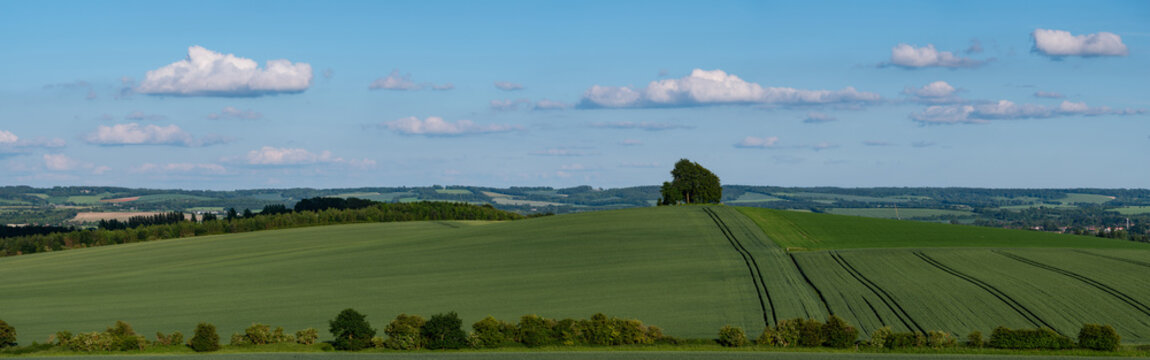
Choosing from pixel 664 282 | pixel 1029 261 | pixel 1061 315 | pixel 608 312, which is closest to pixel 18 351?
pixel 608 312

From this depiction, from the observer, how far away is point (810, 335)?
44438mm

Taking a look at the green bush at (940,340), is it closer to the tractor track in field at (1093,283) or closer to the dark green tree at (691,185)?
the tractor track in field at (1093,283)

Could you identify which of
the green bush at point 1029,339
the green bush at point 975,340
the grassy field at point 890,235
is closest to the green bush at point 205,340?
the green bush at point 975,340

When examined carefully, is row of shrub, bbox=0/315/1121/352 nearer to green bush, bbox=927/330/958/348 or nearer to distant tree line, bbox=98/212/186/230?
green bush, bbox=927/330/958/348

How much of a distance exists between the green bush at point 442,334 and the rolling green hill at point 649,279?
955 centimetres

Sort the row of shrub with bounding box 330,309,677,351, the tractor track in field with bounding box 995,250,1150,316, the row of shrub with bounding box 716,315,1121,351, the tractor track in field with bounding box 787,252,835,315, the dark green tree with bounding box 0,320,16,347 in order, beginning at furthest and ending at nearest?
1. the tractor track in field with bounding box 787,252,835,315
2. the tractor track in field with bounding box 995,250,1150,316
3. the dark green tree with bounding box 0,320,16,347
4. the row of shrub with bounding box 330,309,677,351
5. the row of shrub with bounding box 716,315,1121,351

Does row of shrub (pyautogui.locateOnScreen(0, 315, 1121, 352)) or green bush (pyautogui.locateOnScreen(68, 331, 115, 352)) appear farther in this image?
Result: green bush (pyautogui.locateOnScreen(68, 331, 115, 352))

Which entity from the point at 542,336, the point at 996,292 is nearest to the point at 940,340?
the point at 996,292

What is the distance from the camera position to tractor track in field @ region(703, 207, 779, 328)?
5166cm

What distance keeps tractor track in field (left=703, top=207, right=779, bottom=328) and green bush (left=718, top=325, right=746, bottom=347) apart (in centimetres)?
294

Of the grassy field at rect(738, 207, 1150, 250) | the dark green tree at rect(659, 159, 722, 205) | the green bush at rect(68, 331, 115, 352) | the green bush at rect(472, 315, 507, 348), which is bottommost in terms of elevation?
the green bush at rect(68, 331, 115, 352)

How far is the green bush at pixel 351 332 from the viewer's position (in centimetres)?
4594

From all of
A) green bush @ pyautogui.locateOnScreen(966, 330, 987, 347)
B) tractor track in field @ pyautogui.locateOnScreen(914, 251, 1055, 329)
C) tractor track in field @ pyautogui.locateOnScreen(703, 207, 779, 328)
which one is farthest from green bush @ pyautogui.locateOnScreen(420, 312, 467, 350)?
tractor track in field @ pyautogui.locateOnScreen(914, 251, 1055, 329)

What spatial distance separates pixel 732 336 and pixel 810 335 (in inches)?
145
